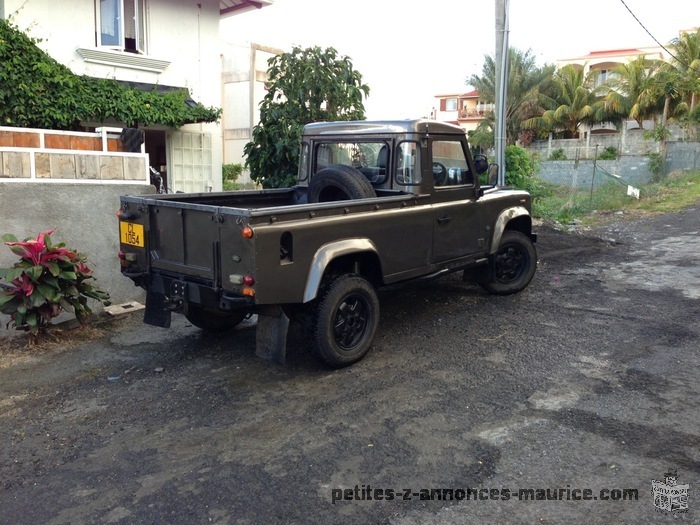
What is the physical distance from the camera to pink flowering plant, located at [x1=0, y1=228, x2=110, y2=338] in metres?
5.70

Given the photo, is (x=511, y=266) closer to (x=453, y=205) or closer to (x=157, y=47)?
(x=453, y=205)

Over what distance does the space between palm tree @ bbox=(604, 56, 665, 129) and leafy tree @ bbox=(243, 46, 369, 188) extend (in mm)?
30437

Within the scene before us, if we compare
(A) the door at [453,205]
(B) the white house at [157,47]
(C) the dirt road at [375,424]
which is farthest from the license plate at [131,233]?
(B) the white house at [157,47]

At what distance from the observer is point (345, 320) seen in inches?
207

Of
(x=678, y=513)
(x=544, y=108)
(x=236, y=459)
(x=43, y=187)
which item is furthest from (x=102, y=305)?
(x=544, y=108)

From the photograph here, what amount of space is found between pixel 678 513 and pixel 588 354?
2444 millimetres

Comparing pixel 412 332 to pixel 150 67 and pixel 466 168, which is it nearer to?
pixel 466 168

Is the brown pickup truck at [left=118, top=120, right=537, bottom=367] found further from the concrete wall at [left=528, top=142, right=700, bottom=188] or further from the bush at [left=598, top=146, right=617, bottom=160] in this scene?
the bush at [left=598, top=146, right=617, bottom=160]

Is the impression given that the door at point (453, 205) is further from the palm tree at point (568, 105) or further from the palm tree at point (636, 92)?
the palm tree at point (568, 105)

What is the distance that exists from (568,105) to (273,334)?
38504 mm

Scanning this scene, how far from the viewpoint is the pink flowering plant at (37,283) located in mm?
5699

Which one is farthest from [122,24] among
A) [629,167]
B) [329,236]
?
[629,167]

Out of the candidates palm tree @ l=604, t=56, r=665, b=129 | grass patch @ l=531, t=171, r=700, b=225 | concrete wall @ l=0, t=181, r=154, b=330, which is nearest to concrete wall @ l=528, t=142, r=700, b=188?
grass patch @ l=531, t=171, r=700, b=225

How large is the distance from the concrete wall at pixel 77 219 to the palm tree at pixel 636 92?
3438cm
